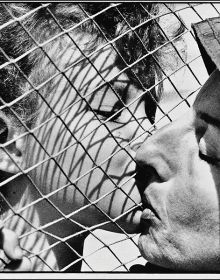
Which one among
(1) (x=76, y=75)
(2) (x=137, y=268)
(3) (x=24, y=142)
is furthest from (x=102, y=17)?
(2) (x=137, y=268)

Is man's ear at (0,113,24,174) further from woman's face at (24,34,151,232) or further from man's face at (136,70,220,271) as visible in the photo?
man's face at (136,70,220,271)

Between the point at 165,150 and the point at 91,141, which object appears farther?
the point at 91,141

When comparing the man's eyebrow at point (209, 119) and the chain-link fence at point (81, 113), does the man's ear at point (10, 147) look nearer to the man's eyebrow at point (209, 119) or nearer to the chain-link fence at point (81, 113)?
the chain-link fence at point (81, 113)

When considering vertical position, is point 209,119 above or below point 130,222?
above

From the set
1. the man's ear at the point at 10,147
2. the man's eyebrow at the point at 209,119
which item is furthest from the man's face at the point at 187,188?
the man's ear at the point at 10,147

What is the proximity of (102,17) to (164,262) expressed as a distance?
0.46 meters

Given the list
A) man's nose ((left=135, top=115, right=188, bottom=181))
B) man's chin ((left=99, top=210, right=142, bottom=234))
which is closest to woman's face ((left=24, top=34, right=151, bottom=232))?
man's chin ((left=99, top=210, right=142, bottom=234))

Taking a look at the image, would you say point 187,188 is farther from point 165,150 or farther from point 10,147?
point 10,147

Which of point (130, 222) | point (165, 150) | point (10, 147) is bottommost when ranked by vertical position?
point (130, 222)

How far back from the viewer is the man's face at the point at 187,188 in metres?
0.67

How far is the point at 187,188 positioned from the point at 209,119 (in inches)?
4.1

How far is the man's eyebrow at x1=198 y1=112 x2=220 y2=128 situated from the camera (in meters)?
0.67

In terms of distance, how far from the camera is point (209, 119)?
0.68 m

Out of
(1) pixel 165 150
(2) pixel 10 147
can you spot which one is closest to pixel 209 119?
(1) pixel 165 150
